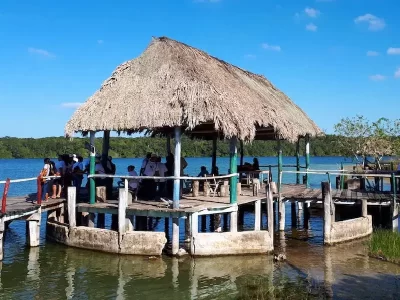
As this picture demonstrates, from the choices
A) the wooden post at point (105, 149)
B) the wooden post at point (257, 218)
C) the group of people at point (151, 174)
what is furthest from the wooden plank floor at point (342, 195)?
the wooden post at point (105, 149)

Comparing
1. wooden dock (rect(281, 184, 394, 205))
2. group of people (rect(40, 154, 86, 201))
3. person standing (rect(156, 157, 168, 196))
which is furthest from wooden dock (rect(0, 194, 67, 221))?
wooden dock (rect(281, 184, 394, 205))

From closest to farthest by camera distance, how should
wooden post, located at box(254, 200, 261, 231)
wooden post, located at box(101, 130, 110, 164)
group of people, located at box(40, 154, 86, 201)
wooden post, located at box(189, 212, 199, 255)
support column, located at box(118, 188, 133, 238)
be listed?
wooden post, located at box(189, 212, 199, 255) → support column, located at box(118, 188, 133, 238) → wooden post, located at box(254, 200, 261, 231) → group of people, located at box(40, 154, 86, 201) → wooden post, located at box(101, 130, 110, 164)

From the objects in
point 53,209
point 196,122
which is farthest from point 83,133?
point 196,122

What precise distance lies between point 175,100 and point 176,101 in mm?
47

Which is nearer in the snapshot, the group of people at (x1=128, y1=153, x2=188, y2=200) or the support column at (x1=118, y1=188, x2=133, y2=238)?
the support column at (x1=118, y1=188, x2=133, y2=238)

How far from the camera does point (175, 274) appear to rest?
11891mm

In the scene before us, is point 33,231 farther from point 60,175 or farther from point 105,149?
point 105,149

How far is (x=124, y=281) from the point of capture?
11.3 m

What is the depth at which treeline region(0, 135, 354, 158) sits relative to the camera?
73.2 meters

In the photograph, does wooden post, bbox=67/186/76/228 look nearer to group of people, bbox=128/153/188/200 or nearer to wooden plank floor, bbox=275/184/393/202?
group of people, bbox=128/153/188/200

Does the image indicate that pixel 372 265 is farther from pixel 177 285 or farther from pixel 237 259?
pixel 177 285

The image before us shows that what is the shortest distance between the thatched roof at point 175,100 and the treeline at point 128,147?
50363 millimetres

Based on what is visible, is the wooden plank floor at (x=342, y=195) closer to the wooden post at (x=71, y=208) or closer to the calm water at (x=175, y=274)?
the calm water at (x=175, y=274)

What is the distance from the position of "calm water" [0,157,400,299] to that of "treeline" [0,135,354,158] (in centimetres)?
5295
